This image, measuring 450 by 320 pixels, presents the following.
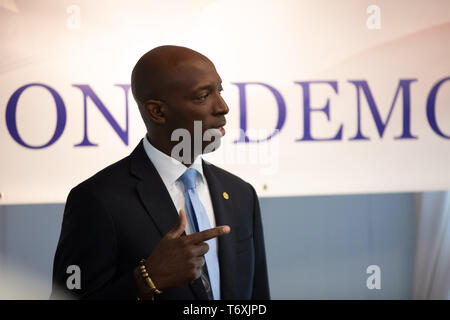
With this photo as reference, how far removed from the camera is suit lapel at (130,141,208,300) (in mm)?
1617

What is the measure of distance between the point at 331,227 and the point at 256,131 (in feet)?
2.51

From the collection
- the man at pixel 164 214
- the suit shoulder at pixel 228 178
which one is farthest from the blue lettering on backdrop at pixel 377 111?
the man at pixel 164 214

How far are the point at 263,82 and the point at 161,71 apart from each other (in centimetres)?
88

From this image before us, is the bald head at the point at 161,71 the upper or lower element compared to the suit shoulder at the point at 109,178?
upper

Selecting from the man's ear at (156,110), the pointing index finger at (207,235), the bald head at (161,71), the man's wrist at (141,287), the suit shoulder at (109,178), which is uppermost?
the bald head at (161,71)

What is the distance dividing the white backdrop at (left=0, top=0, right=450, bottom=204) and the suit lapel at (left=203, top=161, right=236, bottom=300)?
2.09 ft

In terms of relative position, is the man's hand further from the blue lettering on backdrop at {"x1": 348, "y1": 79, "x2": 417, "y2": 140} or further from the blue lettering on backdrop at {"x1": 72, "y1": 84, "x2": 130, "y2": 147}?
the blue lettering on backdrop at {"x1": 348, "y1": 79, "x2": 417, "y2": 140}

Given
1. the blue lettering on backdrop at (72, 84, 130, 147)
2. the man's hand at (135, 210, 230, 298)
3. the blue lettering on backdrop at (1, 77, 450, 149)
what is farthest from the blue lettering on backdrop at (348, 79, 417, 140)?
the man's hand at (135, 210, 230, 298)

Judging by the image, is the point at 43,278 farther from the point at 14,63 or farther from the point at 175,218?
the point at 175,218

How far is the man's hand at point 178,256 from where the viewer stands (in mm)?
1469

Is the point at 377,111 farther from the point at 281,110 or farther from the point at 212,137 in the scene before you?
the point at 212,137

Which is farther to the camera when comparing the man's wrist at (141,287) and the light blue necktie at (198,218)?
the light blue necktie at (198,218)

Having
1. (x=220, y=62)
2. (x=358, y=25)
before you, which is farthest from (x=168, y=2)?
(x=358, y=25)

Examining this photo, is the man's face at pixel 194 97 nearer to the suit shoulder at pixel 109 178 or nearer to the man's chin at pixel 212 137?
the man's chin at pixel 212 137
